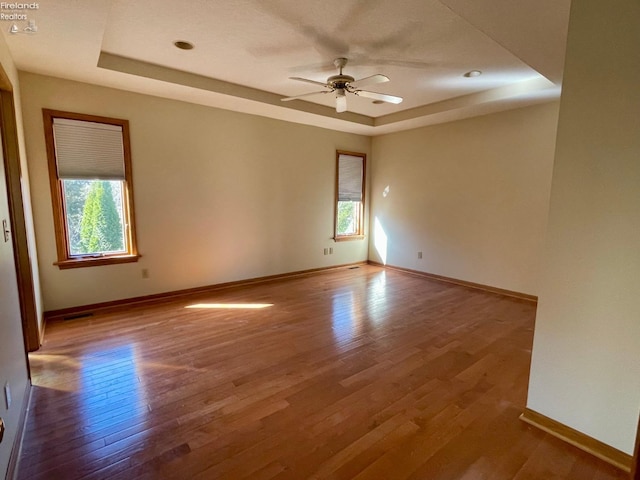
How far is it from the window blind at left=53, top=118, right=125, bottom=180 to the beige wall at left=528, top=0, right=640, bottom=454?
4249 millimetres

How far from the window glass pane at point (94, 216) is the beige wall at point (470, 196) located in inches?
175

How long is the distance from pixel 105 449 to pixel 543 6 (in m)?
3.75

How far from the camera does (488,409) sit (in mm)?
2146

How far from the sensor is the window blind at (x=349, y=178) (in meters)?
6.04

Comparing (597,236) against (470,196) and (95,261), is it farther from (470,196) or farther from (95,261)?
(95,261)

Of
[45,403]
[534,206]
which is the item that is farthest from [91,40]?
[534,206]

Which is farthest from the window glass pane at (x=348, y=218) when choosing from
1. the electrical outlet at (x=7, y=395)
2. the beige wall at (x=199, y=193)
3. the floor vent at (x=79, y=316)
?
the electrical outlet at (x=7, y=395)

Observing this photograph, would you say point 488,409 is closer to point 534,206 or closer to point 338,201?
point 534,206

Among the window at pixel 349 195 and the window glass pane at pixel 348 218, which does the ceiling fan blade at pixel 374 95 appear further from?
the window glass pane at pixel 348 218

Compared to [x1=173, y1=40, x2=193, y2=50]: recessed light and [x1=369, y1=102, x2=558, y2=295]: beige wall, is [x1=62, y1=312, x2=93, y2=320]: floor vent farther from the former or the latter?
[x1=369, y1=102, x2=558, y2=295]: beige wall

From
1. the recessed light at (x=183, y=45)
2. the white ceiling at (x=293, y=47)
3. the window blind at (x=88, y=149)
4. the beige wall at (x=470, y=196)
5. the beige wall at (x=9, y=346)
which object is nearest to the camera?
the beige wall at (x=9, y=346)

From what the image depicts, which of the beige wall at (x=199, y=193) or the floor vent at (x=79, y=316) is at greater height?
the beige wall at (x=199, y=193)

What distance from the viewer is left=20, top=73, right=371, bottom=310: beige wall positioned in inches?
138

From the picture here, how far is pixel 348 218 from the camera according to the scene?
640 cm
